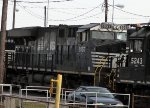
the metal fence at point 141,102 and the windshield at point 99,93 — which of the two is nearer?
the windshield at point 99,93

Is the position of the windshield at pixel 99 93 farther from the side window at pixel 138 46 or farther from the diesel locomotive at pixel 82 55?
the side window at pixel 138 46

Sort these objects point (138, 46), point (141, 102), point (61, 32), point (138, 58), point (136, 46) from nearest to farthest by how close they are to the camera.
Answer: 1. point (141, 102)
2. point (138, 58)
3. point (138, 46)
4. point (136, 46)
5. point (61, 32)

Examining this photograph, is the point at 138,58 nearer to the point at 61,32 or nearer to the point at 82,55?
the point at 82,55

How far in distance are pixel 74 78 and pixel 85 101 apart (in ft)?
32.3

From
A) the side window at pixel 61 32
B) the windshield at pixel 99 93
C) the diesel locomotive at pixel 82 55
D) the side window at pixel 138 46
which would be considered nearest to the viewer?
the windshield at pixel 99 93

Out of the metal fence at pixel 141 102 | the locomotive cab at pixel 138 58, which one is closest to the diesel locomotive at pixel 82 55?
the locomotive cab at pixel 138 58

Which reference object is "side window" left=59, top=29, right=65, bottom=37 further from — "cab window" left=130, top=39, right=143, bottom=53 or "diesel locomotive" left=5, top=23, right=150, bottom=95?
"cab window" left=130, top=39, right=143, bottom=53

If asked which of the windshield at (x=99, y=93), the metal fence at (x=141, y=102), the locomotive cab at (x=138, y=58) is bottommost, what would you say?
the metal fence at (x=141, y=102)

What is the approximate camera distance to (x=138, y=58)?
74.5 feet

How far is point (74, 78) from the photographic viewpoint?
1163 inches

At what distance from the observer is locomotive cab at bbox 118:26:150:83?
2230cm

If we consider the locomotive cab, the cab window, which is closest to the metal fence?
the locomotive cab

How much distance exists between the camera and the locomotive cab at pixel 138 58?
22.3m

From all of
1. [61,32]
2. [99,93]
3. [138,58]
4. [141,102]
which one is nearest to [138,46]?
[138,58]
